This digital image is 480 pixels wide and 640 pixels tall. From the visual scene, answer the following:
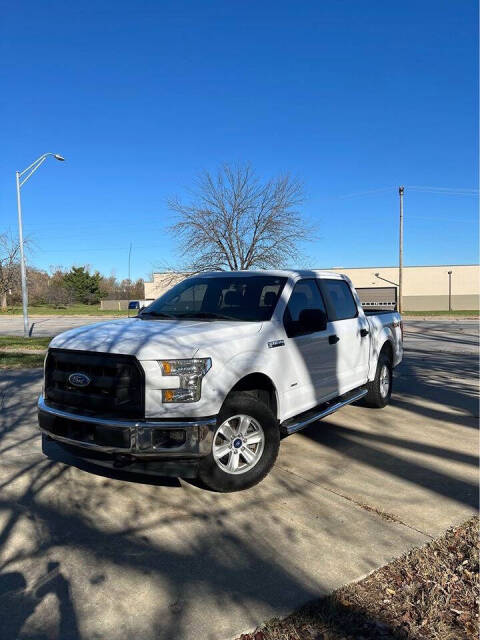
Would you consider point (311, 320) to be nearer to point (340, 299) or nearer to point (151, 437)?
point (340, 299)

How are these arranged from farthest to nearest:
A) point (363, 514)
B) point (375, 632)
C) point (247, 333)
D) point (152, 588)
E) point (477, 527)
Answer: point (247, 333), point (363, 514), point (477, 527), point (152, 588), point (375, 632)

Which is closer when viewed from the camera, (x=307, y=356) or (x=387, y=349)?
(x=307, y=356)

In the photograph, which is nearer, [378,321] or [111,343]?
[111,343]

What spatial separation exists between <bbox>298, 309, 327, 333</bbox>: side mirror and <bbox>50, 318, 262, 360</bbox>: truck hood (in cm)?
58

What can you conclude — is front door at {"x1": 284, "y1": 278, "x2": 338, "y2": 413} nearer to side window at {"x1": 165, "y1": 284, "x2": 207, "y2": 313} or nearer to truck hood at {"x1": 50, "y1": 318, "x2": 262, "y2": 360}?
truck hood at {"x1": 50, "y1": 318, "x2": 262, "y2": 360}

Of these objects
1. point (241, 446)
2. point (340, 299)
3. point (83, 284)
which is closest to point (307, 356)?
point (241, 446)

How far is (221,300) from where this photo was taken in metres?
5.09

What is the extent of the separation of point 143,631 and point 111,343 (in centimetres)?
206

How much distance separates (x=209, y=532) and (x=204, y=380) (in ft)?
3.49

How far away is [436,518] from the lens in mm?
3539

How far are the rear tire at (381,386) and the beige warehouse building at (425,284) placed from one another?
51276 millimetres

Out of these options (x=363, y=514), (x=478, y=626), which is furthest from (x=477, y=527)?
(x=478, y=626)

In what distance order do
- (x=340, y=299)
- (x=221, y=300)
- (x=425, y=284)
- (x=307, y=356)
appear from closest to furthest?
(x=307, y=356)
(x=221, y=300)
(x=340, y=299)
(x=425, y=284)

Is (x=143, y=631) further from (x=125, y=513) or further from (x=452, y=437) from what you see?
(x=452, y=437)
